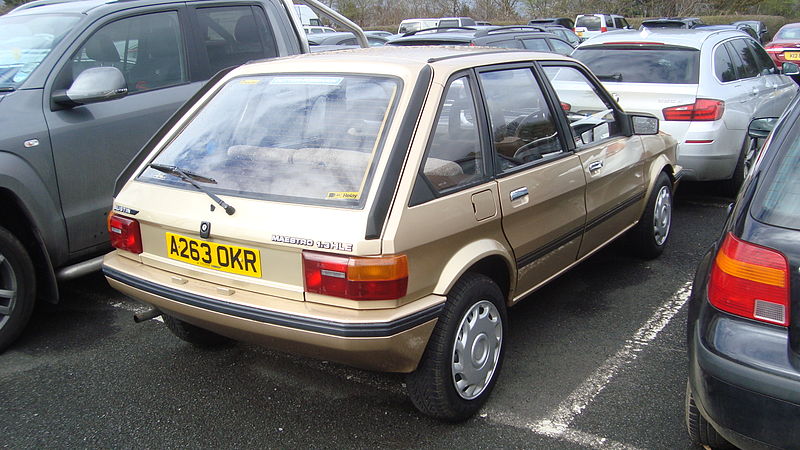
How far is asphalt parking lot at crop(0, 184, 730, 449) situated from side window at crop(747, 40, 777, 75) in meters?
4.23

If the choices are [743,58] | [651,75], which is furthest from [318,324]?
[743,58]

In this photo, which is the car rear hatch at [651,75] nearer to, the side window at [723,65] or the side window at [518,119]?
the side window at [723,65]

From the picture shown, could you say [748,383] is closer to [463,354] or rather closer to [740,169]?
[463,354]

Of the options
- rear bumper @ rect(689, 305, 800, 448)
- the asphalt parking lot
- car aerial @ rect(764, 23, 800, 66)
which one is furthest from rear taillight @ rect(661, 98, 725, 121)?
car aerial @ rect(764, 23, 800, 66)

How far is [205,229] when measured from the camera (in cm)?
287

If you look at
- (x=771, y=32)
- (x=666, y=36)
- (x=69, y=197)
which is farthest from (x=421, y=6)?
(x=69, y=197)

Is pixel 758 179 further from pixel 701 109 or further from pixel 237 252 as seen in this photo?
pixel 701 109

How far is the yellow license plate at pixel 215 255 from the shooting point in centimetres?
280

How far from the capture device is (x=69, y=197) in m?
4.07

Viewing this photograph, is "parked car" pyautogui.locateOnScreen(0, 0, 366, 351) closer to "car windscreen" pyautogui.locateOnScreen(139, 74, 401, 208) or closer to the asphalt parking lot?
the asphalt parking lot

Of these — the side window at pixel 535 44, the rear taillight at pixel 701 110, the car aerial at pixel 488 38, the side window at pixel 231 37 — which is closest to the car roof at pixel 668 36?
the rear taillight at pixel 701 110

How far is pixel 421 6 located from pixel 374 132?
3734 cm

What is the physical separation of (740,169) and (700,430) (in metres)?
4.64

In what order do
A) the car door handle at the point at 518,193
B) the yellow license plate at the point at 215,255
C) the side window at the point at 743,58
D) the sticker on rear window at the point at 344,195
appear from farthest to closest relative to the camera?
the side window at the point at 743,58 < the car door handle at the point at 518,193 < the yellow license plate at the point at 215,255 < the sticker on rear window at the point at 344,195
